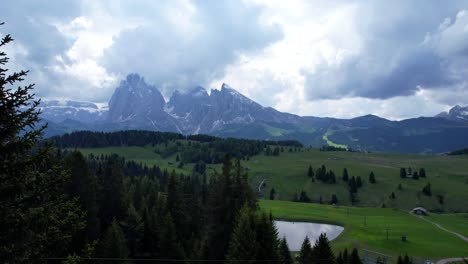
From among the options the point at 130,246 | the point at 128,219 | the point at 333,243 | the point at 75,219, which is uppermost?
the point at 75,219

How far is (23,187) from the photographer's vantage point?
15555mm

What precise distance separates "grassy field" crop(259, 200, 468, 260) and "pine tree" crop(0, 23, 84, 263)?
251 ft

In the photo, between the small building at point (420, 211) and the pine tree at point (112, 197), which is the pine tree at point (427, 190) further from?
the pine tree at point (112, 197)

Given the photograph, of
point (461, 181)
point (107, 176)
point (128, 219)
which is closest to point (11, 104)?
point (128, 219)

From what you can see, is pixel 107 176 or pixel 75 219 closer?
pixel 75 219

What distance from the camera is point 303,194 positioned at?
187375 millimetres

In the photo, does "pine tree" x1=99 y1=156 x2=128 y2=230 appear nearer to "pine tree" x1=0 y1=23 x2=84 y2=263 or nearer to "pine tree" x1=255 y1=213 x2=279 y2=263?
"pine tree" x1=255 y1=213 x2=279 y2=263

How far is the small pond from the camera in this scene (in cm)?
10913

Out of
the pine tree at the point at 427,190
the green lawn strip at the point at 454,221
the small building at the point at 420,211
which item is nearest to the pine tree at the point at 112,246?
the green lawn strip at the point at 454,221

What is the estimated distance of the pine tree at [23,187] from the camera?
1496cm

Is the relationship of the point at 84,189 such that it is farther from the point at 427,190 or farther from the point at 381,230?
the point at 427,190

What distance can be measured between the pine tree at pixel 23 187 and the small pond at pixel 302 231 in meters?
92.3

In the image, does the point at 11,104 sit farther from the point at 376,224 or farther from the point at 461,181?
the point at 461,181

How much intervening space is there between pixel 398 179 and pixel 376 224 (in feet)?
282
